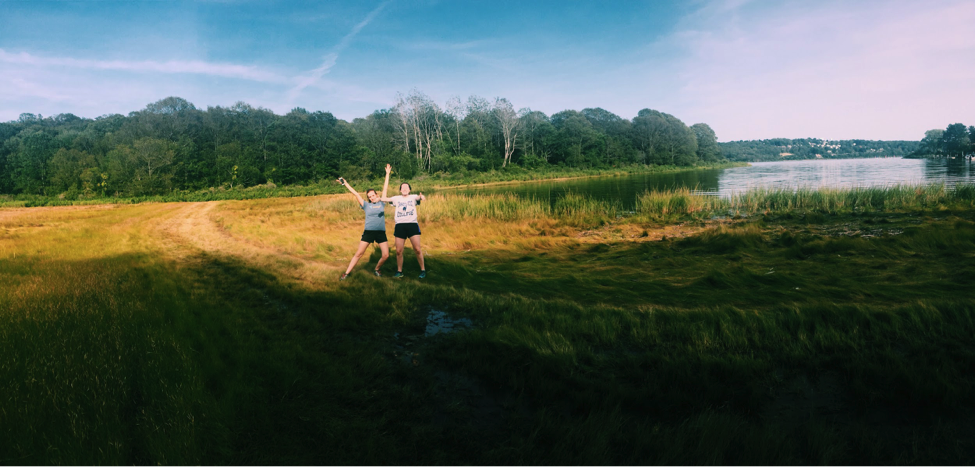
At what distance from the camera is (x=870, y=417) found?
3.40 metres

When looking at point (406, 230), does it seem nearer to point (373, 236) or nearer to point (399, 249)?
point (399, 249)

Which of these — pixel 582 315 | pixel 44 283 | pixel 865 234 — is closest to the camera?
pixel 582 315

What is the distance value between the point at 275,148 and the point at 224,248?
7177 cm

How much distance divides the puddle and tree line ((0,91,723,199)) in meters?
58.3

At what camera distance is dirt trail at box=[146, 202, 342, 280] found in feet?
30.3

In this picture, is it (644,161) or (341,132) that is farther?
(644,161)

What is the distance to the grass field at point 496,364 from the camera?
2982mm

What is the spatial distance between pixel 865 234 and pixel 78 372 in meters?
17.7

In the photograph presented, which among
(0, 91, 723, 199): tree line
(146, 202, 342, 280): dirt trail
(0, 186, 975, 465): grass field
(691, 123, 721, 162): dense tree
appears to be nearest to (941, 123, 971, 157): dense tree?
(691, 123, 721, 162): dense tree

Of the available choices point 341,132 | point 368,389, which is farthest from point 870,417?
point 341,132

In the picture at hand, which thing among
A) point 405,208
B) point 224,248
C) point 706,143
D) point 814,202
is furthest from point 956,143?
point 224,248

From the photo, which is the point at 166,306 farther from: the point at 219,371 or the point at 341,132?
the point at 341,132

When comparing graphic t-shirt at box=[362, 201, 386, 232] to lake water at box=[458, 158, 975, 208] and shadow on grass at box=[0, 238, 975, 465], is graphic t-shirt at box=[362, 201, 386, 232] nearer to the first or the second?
shadow on grass at box=[0, 238, 975, 465]

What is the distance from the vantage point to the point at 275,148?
250 feet
